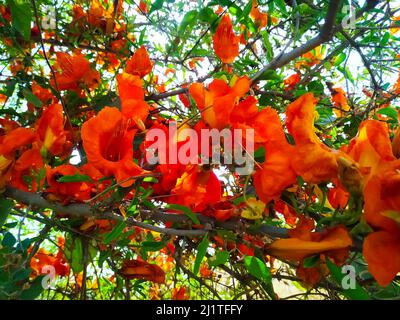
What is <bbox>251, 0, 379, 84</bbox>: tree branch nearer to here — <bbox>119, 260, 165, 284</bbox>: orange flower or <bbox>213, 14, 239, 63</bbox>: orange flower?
<bbox>213, 14, 239, 63</bbox>: orange flower

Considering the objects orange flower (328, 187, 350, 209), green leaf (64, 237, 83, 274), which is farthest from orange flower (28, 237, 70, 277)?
orange flower (328, 187, 350, 209)

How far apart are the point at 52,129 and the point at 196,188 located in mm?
283

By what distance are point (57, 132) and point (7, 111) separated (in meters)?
0.35

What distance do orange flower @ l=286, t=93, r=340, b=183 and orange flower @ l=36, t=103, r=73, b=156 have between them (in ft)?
1.28

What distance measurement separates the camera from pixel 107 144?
0.57 meters

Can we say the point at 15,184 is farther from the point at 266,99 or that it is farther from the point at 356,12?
the point at 356,12

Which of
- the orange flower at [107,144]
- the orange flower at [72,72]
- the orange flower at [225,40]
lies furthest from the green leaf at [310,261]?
the orange flower at [72,72]

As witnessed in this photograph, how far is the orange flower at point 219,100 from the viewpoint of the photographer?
576 mm

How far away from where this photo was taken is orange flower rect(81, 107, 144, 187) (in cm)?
54

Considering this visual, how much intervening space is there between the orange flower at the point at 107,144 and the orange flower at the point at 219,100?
0.11 metres

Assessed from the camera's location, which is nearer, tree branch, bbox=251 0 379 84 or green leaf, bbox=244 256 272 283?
green leaf, bbox=244 256 272 283

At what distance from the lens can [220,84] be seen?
1.96ft
